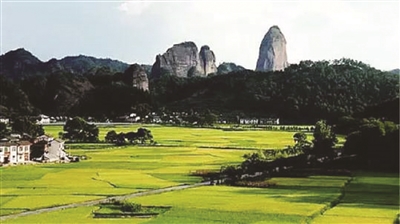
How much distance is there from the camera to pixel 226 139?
34.3 meters

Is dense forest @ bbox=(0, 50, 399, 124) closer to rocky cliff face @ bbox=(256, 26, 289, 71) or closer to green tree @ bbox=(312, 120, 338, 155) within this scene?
green tree @ bbox=(312, 120, 338, 155)

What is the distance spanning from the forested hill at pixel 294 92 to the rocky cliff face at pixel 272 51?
50.2m

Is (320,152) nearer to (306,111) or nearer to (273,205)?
(273,205)

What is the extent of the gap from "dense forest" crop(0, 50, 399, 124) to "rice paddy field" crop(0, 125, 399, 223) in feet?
72.8

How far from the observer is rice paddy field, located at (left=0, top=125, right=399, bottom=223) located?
12867 mm

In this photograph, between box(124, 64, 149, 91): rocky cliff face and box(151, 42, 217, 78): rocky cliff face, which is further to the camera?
box(151, 42, 217, 78): rocky cliff face

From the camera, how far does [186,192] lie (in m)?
16.4

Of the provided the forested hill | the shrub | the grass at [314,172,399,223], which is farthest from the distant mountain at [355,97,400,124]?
the shrub

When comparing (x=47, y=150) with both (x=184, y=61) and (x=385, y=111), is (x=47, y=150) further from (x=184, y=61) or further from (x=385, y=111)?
(x=184, y=61)

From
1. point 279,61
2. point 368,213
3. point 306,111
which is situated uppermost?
point 279,61

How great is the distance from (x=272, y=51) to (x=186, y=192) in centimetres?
10013

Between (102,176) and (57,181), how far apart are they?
1708 millimetres

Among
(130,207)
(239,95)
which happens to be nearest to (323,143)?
(130,207)

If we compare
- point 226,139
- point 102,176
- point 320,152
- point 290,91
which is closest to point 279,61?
point 290,91
